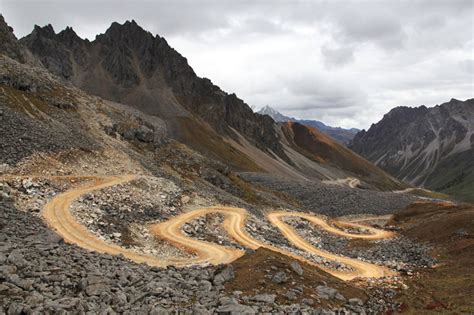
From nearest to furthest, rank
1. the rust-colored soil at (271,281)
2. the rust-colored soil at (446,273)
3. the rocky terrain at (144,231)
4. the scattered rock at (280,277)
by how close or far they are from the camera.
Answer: the rocky terrain at (144,231) → the rust-colored soil at (271,281) → the scattered rock at (280,277) → the rust-colored soil at (446,273)

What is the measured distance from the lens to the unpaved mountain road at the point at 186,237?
3894 centimetres

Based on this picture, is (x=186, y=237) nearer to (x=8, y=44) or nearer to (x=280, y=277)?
(x=280, y=277)

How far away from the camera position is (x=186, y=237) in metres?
48.9

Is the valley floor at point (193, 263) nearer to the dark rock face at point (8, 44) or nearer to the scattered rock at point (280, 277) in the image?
the scattered rock at point (280, 277)

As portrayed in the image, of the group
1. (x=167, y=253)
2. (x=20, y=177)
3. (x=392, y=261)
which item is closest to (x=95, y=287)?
(x=167, y=253)

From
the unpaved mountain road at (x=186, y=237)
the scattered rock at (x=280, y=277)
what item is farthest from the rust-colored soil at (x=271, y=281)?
the unpaved mountain road at (x=186, y=237)

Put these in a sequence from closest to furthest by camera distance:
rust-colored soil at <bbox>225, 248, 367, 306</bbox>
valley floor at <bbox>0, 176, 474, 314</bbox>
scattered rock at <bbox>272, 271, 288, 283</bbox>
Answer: valley floor at <bbox>0, 176, 474, 314</bbox> < rust-colored soil at <bbox>225, 248, 367, 306</bbox> < scattered rock at <bbox>272, 271, 288, 283</bbox>

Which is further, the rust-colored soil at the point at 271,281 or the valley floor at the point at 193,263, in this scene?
the rust-colored soil at the point at 271,281

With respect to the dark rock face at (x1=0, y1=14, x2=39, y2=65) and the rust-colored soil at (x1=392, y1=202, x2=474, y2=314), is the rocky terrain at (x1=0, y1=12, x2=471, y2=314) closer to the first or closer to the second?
the dark rock face at (x1=0, y1=14, x2=39, y2=65)

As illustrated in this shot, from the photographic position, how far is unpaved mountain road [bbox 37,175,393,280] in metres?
38.9

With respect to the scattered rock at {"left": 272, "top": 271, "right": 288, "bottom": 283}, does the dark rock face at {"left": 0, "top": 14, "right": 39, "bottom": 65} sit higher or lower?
higher

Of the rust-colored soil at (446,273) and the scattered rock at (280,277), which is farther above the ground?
the scattered rock at (280,277)

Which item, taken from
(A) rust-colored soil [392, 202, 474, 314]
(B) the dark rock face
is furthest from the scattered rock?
(B) the dark rock face

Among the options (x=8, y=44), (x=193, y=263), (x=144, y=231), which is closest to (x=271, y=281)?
(x=193, y=263)
